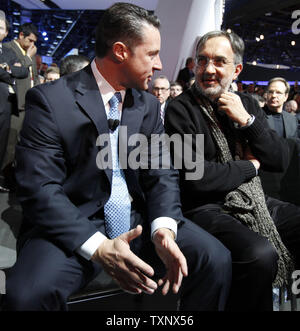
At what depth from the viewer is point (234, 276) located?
4.96ft

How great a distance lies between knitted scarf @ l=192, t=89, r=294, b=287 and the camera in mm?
1671

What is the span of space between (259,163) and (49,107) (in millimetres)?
1155

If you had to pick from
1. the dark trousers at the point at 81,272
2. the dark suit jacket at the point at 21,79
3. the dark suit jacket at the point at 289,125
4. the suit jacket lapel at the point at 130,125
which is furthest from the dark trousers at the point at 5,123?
the dark suit jacket at the point at 289,125

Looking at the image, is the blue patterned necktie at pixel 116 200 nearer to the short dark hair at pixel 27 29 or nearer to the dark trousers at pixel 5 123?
the dark trousers at pixel 5 123

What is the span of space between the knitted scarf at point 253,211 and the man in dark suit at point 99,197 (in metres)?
0.29

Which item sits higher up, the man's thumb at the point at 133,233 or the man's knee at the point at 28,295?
the man's thumb at the point at 133,233

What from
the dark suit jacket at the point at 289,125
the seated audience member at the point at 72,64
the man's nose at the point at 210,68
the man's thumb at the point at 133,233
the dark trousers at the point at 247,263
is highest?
the seated audience member at the point at 72,64

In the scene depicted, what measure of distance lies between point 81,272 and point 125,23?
1.01 metres

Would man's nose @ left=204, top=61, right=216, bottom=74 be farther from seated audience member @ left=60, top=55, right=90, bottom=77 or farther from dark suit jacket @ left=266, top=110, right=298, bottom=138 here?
dark suit jacket @ left=266, top=110, right=298, bottom=138

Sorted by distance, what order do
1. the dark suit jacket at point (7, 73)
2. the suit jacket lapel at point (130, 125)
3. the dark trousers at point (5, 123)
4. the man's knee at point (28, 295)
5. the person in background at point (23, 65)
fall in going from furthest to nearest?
the person in background at point (23, 65), the dark trousers at point (5, 123), the dark suit jacket at point (7, 73), the suit jacket lapel at point (130, 125), the man's knee at point (28, 295)

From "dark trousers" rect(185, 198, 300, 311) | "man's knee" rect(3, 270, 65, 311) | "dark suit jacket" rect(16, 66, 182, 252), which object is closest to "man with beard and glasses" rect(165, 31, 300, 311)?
"dark trousers" rect(185, 198, 300, 311)

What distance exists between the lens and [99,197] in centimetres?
143

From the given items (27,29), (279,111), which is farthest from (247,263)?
(27,29)

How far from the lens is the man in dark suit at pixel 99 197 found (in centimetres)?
119
